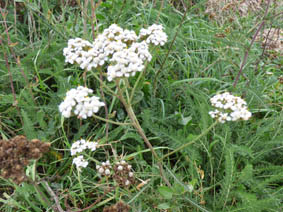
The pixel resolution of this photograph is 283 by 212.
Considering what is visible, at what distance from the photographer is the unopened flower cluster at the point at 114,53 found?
1350 millimetres

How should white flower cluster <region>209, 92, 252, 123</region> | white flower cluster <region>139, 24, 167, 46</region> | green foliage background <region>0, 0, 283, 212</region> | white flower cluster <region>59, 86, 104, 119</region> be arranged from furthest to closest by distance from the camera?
green foliage background <region>0, 0, 283, 212</region> < white flower cluster <region>139, 24, 167, 46</region> < white flower cluster <region>209, 92, 252, 123</region> < white flower cluster <region>59, 86, 104, 119</region>

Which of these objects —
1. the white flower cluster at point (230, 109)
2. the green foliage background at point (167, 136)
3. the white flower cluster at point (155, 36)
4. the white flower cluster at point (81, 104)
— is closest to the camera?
the white flower cluster at point (81, 104)

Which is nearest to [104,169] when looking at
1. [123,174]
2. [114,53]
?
[123,174]

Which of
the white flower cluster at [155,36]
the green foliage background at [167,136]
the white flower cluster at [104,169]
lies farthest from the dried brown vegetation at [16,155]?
the white flower cluster at [155,36]

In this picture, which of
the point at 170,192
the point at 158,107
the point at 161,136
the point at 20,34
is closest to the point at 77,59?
the point at 170,192

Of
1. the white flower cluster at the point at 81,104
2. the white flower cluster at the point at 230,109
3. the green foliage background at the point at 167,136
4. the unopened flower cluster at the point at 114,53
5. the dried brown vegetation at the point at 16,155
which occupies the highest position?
the unopened flower cluster at the point at 114,53

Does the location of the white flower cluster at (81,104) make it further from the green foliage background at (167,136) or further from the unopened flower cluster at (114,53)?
the green foliage background at (167,136)

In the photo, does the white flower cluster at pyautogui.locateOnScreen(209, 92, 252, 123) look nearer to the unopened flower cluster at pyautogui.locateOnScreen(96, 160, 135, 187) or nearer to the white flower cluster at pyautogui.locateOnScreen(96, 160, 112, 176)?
the unopened flower cluster at pyautogui.locateOnScreen(96, 160, 135, 187)

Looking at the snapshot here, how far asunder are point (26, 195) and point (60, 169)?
355mm

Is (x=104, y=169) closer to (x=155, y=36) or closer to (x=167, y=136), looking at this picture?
(x=167, y=136)

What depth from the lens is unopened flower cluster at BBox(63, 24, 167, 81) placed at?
4.43 ft

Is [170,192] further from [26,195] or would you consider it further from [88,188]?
[26,195]

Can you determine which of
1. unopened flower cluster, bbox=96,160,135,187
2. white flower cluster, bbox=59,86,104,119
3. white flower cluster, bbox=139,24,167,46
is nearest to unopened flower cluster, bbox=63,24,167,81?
white flower cluster, bbox=139,24,167,46

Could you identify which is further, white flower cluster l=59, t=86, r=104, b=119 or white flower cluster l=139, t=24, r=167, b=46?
white flower cluster l=139, t=24, r=167, b=46
